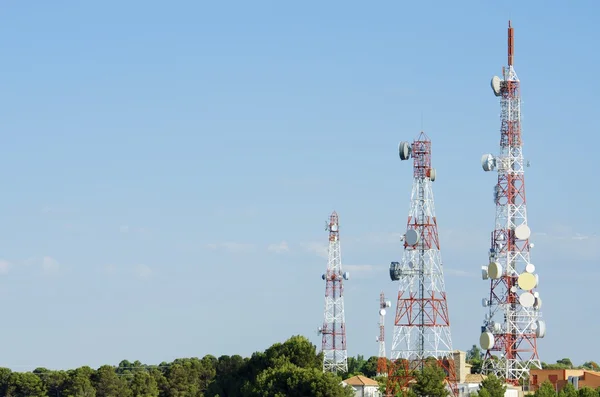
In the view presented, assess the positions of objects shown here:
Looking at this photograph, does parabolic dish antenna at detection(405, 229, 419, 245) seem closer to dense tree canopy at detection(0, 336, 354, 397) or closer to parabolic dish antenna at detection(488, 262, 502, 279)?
dense tree canopy at detection(0, 336, 354, 397)

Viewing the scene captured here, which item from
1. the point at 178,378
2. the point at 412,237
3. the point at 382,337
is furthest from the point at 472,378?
the point at 178,378

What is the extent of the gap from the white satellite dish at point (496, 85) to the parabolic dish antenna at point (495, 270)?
16.3 meters

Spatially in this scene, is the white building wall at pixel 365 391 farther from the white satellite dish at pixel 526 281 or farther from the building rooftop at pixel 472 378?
the white satellite dish at pixel 526 281

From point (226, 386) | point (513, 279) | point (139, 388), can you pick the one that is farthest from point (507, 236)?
point (139, 388)

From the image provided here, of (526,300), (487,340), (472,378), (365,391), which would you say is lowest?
(365,391)

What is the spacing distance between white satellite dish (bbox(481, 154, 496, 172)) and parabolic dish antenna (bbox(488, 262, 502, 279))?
352 inches

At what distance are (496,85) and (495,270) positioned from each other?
690 inches

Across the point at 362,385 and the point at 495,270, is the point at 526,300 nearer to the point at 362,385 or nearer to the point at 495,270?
the point at 495,270

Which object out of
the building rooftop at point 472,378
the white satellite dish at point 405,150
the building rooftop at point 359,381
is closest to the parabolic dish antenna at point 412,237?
the white satellite dish at point 405,150

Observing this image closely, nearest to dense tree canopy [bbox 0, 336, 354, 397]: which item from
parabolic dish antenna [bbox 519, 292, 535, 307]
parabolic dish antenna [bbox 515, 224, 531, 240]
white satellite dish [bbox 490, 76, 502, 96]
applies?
parabolic dish antenna [bbox 519, 292, 535, 307]

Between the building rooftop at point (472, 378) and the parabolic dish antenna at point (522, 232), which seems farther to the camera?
the building rooftop at point (472, 378)

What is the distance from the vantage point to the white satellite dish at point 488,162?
354ft

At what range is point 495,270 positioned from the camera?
351ft

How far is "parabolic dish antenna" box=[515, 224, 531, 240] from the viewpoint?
107500 millimetres
